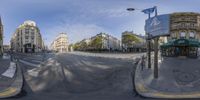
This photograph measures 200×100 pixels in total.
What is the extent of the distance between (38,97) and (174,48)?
56.9 meters

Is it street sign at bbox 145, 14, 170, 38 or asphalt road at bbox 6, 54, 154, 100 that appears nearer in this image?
asphalt road at bbox 6, 54, 154, 100

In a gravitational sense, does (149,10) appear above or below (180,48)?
above

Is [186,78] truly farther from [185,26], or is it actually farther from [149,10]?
[185,26]

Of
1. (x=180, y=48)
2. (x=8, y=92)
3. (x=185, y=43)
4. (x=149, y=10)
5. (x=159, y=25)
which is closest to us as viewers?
(x=8, y=92)

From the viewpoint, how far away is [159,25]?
27.7 meters

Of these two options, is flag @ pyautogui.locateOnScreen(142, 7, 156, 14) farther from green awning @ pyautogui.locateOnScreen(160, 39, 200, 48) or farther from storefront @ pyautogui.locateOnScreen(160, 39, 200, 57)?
storefront @ pyautogui.locateOnScreen(160, 39, 200, 57)

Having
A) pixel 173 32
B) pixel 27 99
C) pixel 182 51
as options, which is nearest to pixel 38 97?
pixel 27 99

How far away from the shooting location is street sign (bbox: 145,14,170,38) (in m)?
27.2

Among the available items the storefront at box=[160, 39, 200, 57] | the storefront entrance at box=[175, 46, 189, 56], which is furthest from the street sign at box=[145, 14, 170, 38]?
the storefront entrance at box=[175, 46, 189, 56]

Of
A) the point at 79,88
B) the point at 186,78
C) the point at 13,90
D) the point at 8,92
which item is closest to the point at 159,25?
the point at 186,78

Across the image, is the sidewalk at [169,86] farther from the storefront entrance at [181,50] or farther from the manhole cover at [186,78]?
the storefront entrance at [181,50]

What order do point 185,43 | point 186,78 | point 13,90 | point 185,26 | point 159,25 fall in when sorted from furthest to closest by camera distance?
point 185,26 → point 185,43 → point 159,25 → point 186,78 → point 13,90

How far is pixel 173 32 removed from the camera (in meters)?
89.0

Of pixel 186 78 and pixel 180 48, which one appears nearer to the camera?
pixel 186 78
